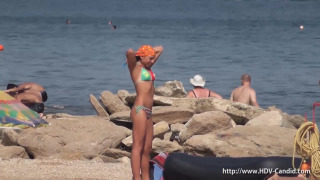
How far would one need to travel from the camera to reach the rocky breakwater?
11008 millimetres

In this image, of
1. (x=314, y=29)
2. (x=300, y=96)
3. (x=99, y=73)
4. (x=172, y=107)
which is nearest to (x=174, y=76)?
(x=99, y=73)

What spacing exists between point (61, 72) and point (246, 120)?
15.6m

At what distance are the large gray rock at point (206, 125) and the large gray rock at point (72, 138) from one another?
995mm

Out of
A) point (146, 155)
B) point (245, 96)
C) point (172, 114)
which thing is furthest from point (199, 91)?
point (146, 155)

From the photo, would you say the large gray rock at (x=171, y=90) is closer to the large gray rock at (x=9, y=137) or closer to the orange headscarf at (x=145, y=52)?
the large gray rock at (x=9, y=137)

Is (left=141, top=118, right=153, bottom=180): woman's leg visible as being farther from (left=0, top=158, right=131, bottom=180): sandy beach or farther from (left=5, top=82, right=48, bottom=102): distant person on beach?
(left=5, top=82, right=48, bottom=102): distant person on beach

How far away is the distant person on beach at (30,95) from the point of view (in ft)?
52.4

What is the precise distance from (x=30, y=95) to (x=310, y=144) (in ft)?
32.9

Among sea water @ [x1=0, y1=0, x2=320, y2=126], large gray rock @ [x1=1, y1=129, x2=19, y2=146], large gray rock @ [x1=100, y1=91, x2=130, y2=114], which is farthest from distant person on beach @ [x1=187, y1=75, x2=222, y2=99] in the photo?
large gray rock @ [x1=1, y1=129, x2=19, y2=146]

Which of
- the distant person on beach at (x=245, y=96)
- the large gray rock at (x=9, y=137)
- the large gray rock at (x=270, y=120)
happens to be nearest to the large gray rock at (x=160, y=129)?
the large gray rock at (x=270, y=120)

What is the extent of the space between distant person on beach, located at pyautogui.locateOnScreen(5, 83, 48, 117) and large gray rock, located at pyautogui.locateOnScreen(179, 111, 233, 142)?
4.20 m

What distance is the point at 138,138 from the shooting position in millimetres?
8906

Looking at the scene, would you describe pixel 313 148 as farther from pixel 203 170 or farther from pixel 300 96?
pixel 300 96

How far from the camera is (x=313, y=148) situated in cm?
696
